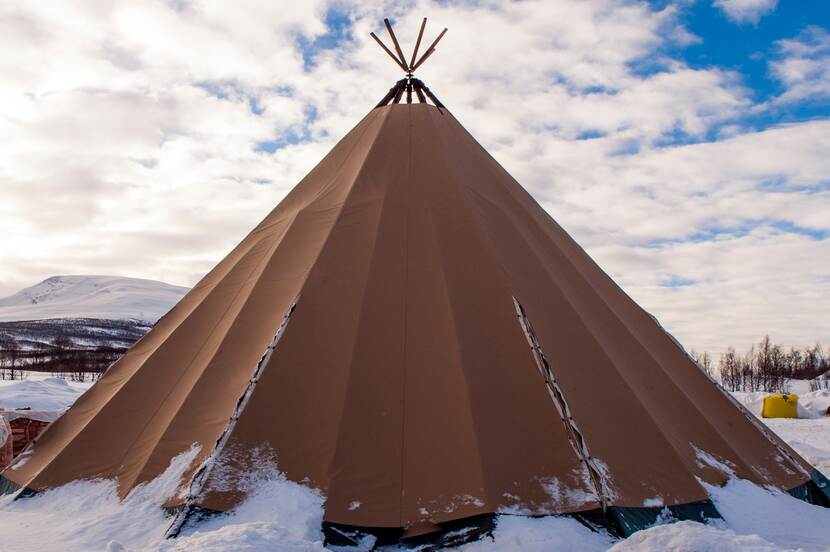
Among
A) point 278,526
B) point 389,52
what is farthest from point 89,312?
point 278,526

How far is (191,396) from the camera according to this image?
17.7 ft

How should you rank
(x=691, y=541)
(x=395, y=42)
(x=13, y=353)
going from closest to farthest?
(x=691, y=541)
(x=395, y=42)
(x=13, y=353)

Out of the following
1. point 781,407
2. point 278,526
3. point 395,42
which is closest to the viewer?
point 278,526

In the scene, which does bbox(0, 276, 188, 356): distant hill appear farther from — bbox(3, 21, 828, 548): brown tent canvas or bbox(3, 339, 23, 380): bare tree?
bbox(3, 21, 828, 548): brown tent canvas

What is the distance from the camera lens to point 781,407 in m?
16.3

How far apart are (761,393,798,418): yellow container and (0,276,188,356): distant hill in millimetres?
43814

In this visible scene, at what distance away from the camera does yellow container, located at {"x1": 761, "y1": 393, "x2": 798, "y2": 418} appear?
16.2 meters

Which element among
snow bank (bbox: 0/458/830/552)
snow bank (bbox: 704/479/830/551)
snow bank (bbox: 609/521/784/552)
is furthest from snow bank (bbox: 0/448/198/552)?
snow bank (bbox: 704/479/830/551)

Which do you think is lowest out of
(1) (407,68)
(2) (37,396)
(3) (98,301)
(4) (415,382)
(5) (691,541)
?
(2) (37,396)

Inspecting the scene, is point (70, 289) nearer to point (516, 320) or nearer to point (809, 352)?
point (809, 352)

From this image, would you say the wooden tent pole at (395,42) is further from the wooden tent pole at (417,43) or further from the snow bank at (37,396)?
the snow bank at (37,396)

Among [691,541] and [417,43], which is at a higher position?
[417,43]

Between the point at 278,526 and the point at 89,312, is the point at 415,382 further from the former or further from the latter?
the point at 89,312

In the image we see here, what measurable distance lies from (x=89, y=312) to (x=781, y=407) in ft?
473
